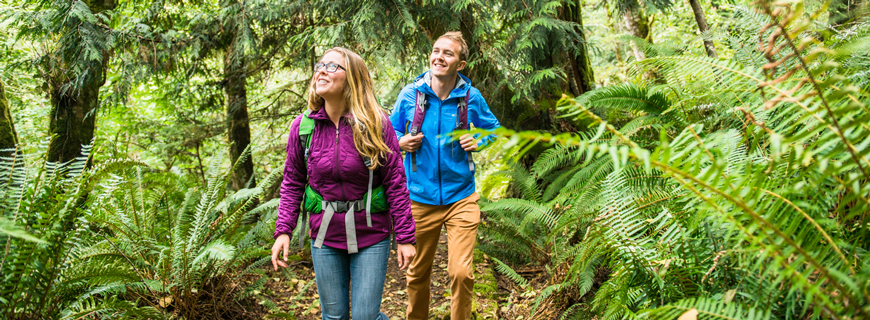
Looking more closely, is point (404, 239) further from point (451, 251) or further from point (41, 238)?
point (41, 238)

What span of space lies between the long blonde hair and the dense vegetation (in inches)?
37.4

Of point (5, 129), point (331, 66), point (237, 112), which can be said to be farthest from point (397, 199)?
point (237, 112)

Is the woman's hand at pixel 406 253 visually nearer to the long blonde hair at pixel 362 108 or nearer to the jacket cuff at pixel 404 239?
the jacket cuff at pixel 404 239

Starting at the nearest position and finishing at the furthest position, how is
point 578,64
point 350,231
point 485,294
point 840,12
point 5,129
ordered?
point 350,231, point 5,129, point 485,294, point 840,12, point 578,64

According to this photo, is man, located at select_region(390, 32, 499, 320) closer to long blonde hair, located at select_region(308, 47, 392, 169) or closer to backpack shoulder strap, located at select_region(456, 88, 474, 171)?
backpack shoulder strap, located at select_region(456, 88, 474, 171)

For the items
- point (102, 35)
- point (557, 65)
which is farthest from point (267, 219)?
point (557, 65)

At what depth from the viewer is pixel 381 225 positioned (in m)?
2.63

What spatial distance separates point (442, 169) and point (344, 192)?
100 centimetres

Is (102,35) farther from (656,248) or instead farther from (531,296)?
(656,248)

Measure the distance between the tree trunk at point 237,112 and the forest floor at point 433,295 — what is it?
258cm

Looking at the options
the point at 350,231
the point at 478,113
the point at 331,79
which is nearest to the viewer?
the point at 350,231

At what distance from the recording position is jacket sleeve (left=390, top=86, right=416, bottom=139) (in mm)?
3529

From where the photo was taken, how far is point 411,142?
3330 millimetres

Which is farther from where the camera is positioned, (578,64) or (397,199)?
(578,64)
